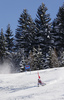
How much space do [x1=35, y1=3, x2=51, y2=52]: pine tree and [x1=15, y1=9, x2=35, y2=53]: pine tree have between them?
1.59m

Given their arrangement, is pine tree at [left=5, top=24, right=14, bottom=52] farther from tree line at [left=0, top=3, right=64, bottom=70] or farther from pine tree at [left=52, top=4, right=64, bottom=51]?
pine tree at [left=52, top=4, right=64, bottom=51]

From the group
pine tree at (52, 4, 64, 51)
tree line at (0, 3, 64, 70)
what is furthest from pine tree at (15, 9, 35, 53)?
pine tree at (52, 4, 64, 51)

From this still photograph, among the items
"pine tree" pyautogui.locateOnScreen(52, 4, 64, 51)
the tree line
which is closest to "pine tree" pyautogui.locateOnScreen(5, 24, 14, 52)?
the tree line

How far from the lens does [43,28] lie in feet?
120

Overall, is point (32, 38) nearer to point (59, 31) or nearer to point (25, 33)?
point (25, 33)

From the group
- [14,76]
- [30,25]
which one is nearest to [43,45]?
[30,25]

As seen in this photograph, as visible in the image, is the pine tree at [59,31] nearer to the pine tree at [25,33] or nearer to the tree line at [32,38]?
the tree line at [32,38]

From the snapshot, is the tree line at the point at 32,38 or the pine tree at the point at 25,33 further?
the pine tree at the point at 25,33

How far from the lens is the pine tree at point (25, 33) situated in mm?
37312

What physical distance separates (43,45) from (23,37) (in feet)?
18.2

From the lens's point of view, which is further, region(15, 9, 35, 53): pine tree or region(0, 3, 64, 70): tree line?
region(15, 9, 35, 53): pine tree

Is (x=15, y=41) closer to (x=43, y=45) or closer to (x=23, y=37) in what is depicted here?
(x=23, y=37)

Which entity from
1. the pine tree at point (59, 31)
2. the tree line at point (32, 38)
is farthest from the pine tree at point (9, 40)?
the pine tree at point (59, 31)

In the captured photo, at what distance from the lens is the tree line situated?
34812mm
